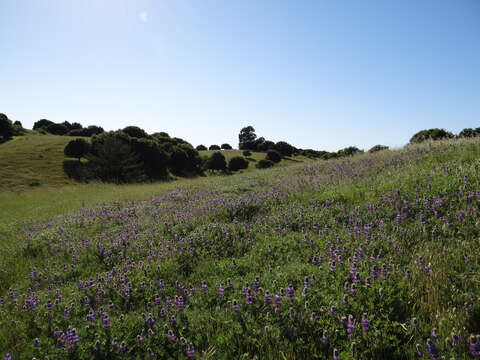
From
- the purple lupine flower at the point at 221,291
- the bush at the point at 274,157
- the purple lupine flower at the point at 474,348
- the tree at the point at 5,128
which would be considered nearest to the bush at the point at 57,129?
the tree at the point at 5,128

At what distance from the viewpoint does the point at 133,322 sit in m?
3.24

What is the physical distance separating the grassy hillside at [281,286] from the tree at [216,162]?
161 feet

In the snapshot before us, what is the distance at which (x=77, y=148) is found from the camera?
49719mm

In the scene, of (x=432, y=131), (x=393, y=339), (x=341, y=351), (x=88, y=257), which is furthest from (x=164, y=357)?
(x=432, y=131)

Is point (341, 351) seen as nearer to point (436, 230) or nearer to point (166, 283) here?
point (166, 283)

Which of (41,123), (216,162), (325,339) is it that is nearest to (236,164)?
(216,162)

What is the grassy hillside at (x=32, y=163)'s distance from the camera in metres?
38.6

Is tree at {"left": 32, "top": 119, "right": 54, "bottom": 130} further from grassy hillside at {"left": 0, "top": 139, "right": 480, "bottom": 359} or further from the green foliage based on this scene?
grassy hillside at {"left": 0, "top": 139, "right": 480, "bottom": 359}

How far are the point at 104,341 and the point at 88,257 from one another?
3.59 meters

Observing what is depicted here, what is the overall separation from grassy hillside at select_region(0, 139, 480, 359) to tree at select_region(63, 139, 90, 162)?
48787 mm

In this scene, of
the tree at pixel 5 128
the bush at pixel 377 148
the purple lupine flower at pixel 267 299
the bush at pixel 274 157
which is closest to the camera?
the purple lupine flower at pixel 267 299

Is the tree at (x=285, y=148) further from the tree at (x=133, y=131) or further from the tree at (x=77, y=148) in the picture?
the tree at (x=77, y=148)

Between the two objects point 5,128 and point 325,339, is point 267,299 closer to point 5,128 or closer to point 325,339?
point 325,339

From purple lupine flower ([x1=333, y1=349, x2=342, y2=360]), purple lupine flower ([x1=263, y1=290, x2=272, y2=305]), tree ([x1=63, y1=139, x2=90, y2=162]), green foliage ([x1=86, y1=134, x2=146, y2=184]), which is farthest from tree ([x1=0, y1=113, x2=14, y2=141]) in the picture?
purple lupine flower ([x1=333, y1=349, x2=342, y2=360])
